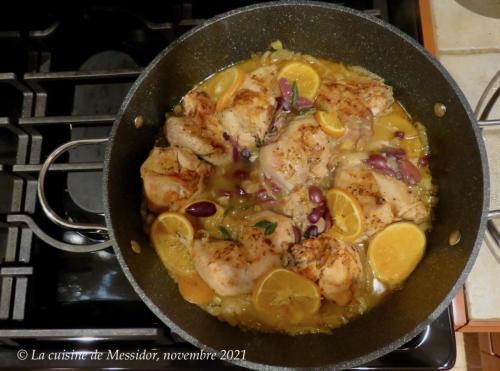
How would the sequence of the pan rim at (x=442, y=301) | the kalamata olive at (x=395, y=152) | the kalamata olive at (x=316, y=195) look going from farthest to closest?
the kalamata olive at (x=395, y=152), the kalamata olive at (x=316, y=195), the pan rim at (x=442, y=301)

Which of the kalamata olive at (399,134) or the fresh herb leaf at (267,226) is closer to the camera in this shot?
the fresh herb leaf at (267,226)

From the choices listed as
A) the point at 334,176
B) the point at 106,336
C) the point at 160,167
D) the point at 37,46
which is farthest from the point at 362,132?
the point at 37,46

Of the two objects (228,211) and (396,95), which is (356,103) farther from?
(228,211)

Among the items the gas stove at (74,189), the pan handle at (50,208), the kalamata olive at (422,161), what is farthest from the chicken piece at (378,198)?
the pan handle at (50,208)

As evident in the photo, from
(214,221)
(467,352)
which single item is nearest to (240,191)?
(214,221)

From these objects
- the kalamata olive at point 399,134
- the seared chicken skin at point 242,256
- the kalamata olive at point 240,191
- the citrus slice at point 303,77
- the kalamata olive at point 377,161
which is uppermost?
the citrus slice at point 303,77

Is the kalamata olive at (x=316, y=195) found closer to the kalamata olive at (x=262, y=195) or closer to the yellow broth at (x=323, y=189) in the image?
the yellow broth at (x=323, y=189)

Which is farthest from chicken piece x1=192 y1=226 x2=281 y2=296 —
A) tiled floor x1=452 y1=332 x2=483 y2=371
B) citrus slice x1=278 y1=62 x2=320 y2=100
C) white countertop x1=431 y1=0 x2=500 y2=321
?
tiled floor x1=452 y1=332 x2=483 y2=371
